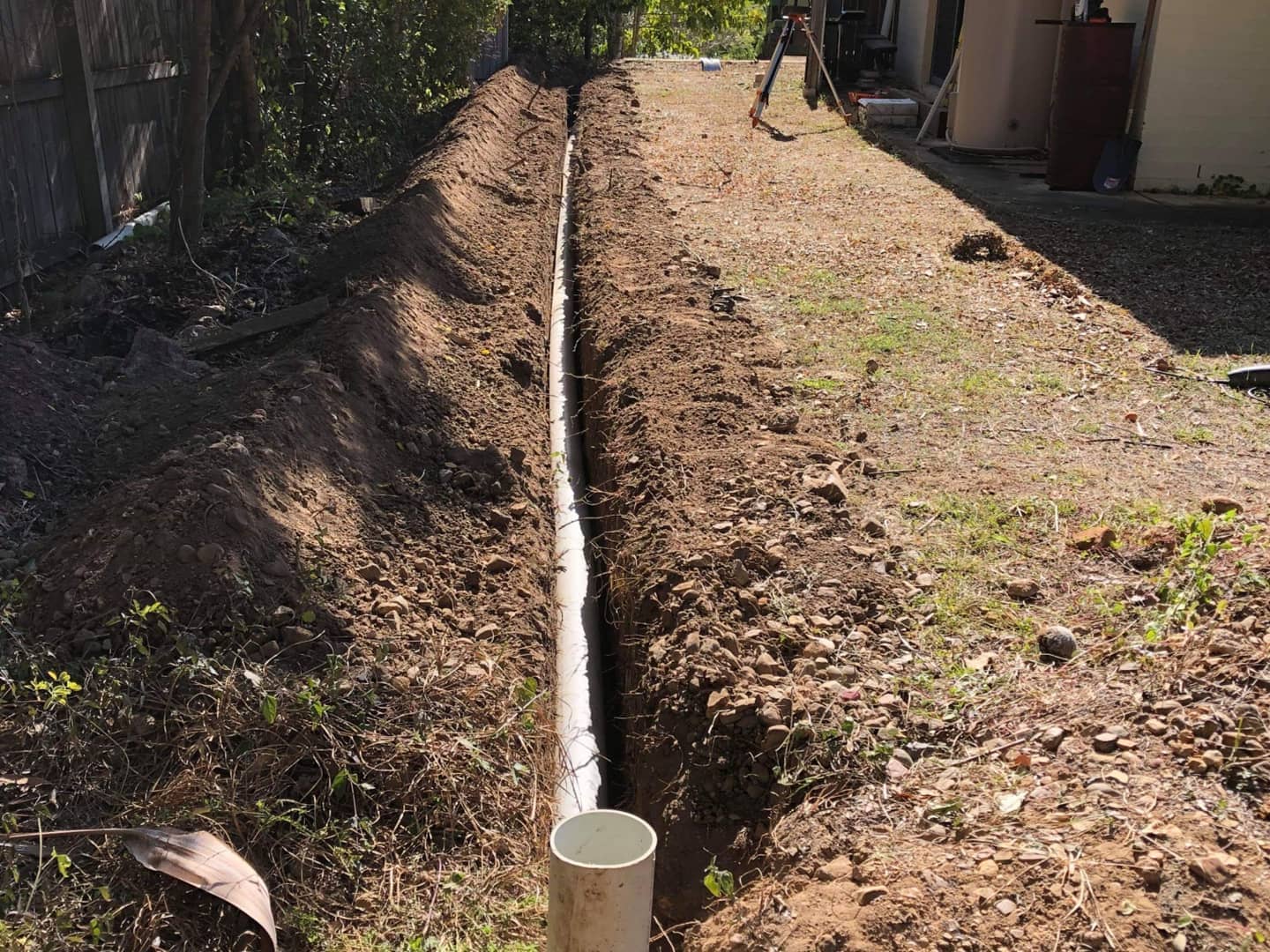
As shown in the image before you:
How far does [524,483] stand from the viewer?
19.2 ft

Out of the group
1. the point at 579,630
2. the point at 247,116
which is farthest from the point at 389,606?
the point at 247,116

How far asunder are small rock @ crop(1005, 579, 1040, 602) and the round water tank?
36.5 ft

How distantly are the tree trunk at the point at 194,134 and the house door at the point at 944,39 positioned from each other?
13.1 metres

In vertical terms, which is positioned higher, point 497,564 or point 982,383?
point 982,383

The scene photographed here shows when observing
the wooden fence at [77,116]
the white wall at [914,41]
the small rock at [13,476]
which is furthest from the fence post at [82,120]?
the white wall at [914,41]

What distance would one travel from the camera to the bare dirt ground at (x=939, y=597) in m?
2.92

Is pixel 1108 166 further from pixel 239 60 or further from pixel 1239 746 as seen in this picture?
pixel 1239 746

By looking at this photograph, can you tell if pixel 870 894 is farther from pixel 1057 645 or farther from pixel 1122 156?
pixel 1122 156

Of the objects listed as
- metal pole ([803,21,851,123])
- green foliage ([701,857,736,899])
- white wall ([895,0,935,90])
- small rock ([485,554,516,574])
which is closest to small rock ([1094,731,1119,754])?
green foliage ([701,857,736,899])

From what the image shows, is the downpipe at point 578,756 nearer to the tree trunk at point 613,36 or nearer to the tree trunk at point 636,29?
the tree trunk at point 613,36

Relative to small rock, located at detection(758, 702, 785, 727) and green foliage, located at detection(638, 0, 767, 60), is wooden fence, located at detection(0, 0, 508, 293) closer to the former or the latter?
small rock, located at detection(758, 702, 785, 727)

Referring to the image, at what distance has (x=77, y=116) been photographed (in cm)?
832

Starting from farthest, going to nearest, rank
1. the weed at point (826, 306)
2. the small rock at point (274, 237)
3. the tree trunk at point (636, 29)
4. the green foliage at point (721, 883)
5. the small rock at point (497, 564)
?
the tree trunk at point (636, 29) → the small rock at point (274, 237) → the weed at point (826, 306) → the small rock at point (497, 564) → the green foliage at point (721, 883)

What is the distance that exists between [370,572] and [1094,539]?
2846mm
